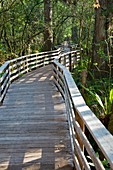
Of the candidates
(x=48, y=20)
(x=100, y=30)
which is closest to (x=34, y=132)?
(x=100, y=30)

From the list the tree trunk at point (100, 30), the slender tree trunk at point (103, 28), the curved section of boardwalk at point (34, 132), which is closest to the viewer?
the curved section of boardwalk at point (34, 132)

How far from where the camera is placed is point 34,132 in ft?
17.9

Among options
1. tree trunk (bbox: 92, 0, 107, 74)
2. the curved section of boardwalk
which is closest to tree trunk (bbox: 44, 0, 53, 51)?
tree trunk (bbox: 92, 0, 107, 74)

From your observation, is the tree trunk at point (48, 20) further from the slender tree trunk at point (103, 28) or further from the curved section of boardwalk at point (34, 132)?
the curved section of boardwalk at point (34, 132)

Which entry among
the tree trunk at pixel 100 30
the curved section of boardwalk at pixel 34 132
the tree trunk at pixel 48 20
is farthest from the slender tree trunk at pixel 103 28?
the tree trunk at pixel 48 20

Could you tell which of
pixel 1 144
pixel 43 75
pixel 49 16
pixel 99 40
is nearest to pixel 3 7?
pixel 49 16

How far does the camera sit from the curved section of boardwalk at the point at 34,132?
4.23m

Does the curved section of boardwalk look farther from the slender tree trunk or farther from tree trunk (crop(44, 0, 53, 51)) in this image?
tree trunk (crop(44, 0, 53, 51))

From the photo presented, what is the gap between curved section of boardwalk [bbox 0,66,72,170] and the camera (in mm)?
4227

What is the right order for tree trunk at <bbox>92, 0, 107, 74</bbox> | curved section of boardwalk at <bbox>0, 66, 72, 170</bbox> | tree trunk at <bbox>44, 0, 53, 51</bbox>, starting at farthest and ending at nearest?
tree trunk at <bbox>44, 0, 53, 51</bbox> → tree trunk at <bbox>92, 0, 107, 74</bbox> → curved section of boardwalk at <bbox>0, 66, 72, 170</bbox>

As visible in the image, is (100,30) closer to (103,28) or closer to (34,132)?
(103,28)

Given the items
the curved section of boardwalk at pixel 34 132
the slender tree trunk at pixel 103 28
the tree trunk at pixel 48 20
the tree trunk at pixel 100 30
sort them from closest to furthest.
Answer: the curved section of boardwalk at pixel 34 132 → the slender tree trunk at pixel 103 28 → the tree trunk at pixel 100 30 → the tree trunk at pixel 48 20

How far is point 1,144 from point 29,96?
12.5ft

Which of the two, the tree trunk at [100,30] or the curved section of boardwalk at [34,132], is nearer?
the curved section of boardwalk at [34,132]
